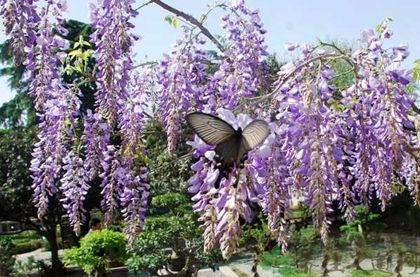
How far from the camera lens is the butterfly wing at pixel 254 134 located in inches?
63.8

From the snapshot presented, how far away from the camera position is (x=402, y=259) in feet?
22.9

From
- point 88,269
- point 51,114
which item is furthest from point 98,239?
point 51,114

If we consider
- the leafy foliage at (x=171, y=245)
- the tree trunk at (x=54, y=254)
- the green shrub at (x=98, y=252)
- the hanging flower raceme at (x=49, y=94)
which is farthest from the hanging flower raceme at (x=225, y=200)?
the tree trunk at (x=54, y=254)

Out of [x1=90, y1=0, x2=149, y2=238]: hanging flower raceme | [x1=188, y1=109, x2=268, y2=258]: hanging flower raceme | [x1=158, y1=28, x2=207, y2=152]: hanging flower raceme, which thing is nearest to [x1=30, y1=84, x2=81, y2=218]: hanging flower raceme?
[x1=90, y1=0, x2=149, y2=238]: hanging flower raceme

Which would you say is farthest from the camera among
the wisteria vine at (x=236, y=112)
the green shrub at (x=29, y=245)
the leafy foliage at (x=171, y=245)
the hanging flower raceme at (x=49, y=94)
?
the green shrub at (x=29, y=245)

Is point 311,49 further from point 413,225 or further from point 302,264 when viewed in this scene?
point 413,225

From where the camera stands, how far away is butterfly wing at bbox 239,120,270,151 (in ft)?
5.32

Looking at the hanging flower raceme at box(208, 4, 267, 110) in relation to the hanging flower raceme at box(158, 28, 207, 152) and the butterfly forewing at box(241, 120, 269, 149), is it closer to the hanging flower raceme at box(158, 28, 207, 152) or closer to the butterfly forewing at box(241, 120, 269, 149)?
the hanging flower raceme at box(158, 28, 207, 152)

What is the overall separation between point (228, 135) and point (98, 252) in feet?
21.6

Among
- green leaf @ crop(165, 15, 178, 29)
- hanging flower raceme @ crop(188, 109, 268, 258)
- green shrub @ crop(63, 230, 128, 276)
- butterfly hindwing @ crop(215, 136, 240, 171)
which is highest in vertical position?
green leaf @ crop(165, 15, 178, 29)

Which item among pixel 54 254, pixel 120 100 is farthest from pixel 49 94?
pixel 54 254

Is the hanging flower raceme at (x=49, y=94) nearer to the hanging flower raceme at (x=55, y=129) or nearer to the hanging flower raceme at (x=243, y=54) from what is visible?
the hanging flower raceme at (x=55, y=129)

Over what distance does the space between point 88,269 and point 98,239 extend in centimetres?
55

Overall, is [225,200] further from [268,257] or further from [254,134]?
[268,257]
